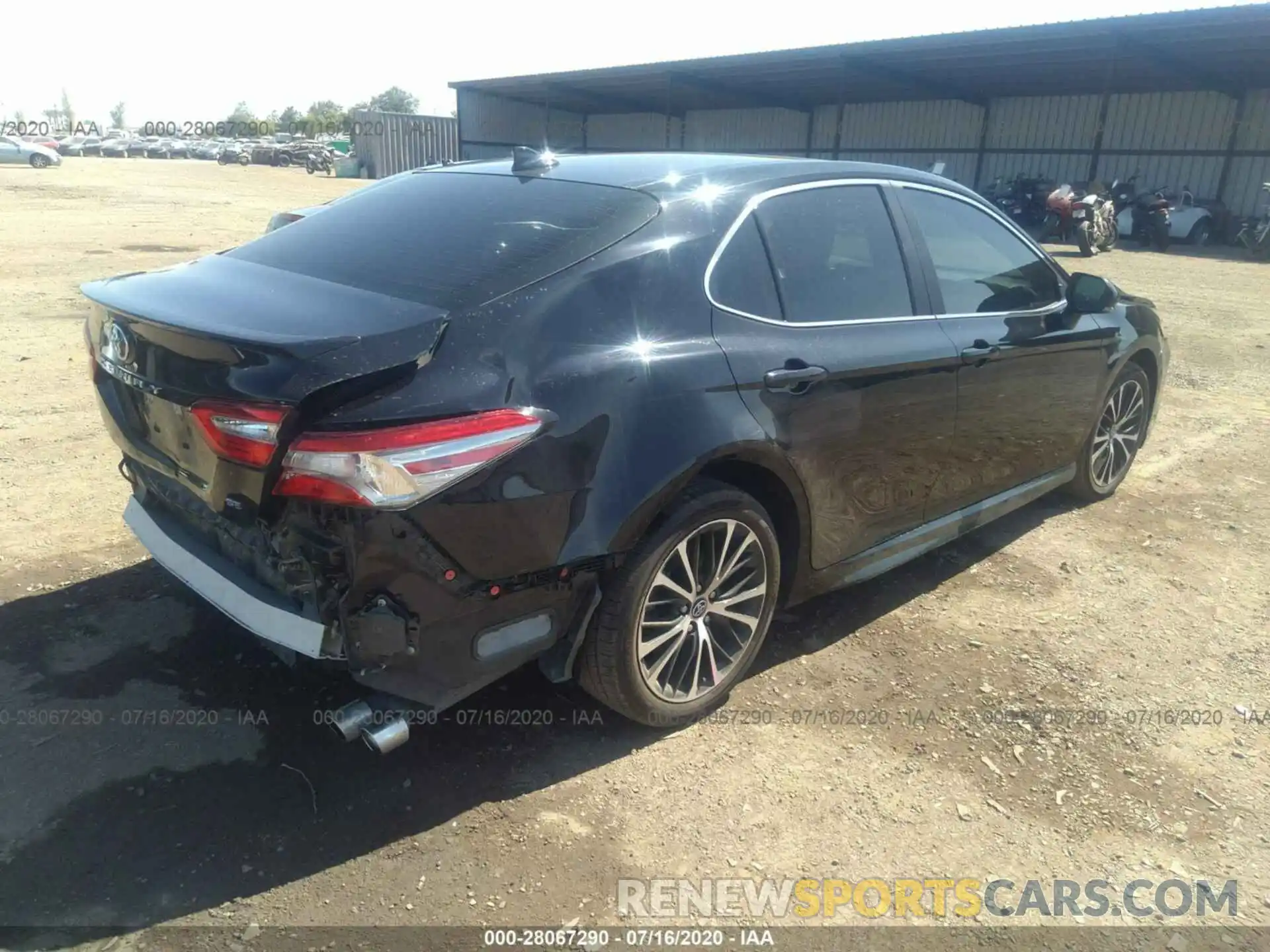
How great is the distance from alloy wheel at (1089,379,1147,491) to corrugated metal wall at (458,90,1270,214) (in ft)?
47.4

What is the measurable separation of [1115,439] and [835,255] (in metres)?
2.65

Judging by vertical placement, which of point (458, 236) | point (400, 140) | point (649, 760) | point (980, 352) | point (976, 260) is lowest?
point (649, 760)

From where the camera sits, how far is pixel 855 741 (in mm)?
3035

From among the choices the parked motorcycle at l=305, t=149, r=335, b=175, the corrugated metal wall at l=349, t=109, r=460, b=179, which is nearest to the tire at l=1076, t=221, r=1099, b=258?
the corrugated metal wall at l=349, t=109, r=460, b=179

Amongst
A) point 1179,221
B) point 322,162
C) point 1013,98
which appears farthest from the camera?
point 322,162

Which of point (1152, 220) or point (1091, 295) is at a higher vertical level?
point (1091, 295)

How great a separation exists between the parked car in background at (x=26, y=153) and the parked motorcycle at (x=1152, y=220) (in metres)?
44.6

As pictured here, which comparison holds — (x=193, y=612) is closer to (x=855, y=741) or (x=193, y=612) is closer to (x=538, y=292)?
(x=538, y=292)

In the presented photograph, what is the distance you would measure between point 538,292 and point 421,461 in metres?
0.62

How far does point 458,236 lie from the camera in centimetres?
288

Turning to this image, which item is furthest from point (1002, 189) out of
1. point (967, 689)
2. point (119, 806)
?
point (119, 806)

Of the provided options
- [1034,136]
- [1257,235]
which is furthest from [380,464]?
[1034,136]

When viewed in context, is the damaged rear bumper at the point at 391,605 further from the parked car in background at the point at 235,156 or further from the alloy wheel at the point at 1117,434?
the parked car in background at the point at 235,156

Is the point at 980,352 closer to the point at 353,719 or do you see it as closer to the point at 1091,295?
the point at 1091,295
